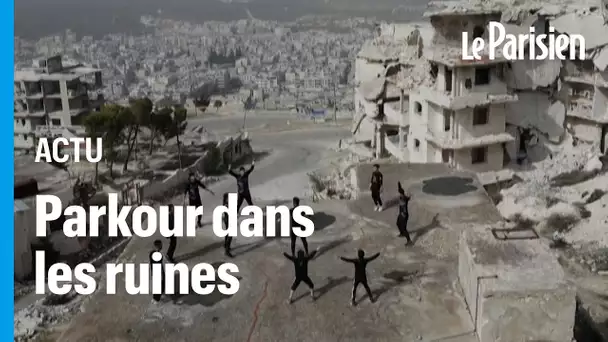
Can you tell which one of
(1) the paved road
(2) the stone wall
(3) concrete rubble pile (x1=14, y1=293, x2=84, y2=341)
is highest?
(3) concrete rubble pile (x1=14, y1=293, x2=84, y2=341)

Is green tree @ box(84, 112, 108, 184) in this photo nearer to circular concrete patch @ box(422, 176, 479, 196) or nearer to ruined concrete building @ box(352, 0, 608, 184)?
ruined concrete building @ box(352, 0, 608, 184)

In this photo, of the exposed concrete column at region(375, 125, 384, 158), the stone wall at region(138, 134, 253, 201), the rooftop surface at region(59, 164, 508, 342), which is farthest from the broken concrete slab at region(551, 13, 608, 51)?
the stone wall at region(138, 134, 253, 201)

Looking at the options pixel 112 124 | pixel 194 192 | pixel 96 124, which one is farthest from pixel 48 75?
pixel 194 192

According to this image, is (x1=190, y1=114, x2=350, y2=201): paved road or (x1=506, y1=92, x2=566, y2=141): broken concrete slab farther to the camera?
(x1=190, y1=114, x2=350, y2=201): paved road

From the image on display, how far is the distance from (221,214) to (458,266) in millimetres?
6406

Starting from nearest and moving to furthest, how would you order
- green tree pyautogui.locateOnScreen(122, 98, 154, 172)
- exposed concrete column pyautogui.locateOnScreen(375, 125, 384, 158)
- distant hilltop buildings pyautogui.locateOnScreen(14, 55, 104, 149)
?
exposed concrete column pyautogui.locateOnScreen(375, 125, 384, 158) → green tree pyautogui.locateOnScreen(122, 98, 154, 172) → distant hilltop buildings pyautogui.locateOnScreen(14, 55, 104, 149)

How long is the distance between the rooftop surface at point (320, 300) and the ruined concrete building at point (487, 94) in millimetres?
13432

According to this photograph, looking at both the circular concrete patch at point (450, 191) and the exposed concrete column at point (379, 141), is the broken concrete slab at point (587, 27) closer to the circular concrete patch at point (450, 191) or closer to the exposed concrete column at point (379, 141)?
the exposed concrete column at point (379, 141)

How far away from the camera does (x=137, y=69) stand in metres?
124

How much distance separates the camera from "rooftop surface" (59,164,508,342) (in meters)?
12.9

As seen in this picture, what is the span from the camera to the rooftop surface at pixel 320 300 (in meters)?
12.9

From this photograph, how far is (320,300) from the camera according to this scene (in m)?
14.0

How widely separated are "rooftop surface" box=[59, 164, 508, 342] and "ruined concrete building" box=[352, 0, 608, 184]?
1343 cm

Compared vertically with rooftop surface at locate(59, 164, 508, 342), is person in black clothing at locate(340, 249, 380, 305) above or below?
above
